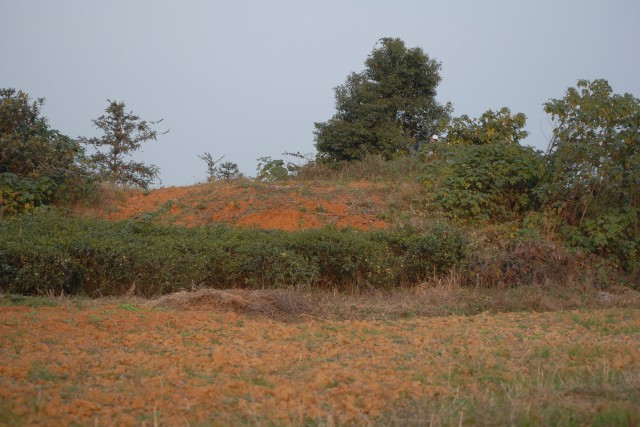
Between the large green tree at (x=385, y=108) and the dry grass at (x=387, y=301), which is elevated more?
the large green tree at (x=385, y=108)

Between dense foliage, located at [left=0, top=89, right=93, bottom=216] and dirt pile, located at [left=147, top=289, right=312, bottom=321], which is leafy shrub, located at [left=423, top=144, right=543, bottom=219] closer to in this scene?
dirt pile, located at [left=147, top=289, right=312, bottom=321]

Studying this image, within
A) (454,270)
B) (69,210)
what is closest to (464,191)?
(454,270)

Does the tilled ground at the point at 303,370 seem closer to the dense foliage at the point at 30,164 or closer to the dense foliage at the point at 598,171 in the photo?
the dense foliage at the point at 598,171

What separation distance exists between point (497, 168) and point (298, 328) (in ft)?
28.8

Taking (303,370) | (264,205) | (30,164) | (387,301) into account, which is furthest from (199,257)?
(30,164)

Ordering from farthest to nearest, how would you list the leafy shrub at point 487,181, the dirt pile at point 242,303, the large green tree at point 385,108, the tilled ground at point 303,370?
the large green tree at point 385,108
the leafy shrub at point 487,181
the dirt pile at point 242,303
the tilled ground at point 303,370

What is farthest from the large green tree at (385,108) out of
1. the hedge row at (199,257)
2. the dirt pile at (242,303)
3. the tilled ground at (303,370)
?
the tilled ground at (303,370)

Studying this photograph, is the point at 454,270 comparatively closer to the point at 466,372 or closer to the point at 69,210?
the point at 466,372

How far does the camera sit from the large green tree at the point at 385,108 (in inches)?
874

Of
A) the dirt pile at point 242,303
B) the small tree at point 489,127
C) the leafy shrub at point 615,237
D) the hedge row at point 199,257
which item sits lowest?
the dirt pile at point 242,303

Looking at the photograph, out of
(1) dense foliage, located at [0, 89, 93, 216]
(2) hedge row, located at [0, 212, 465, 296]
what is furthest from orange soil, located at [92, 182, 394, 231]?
(2) hedge row, located at [0, 212, 465, 296]

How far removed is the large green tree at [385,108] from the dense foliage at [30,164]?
28.0 feet

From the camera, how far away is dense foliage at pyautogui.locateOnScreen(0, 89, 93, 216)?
14.7m

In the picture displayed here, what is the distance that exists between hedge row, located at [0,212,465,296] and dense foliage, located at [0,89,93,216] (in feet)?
7.85
